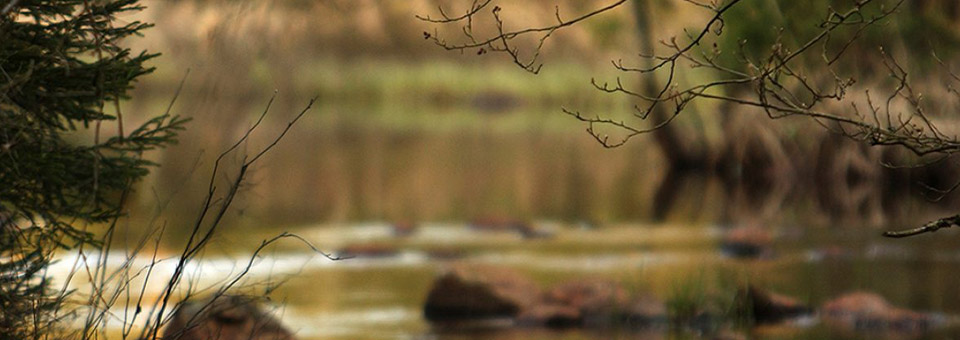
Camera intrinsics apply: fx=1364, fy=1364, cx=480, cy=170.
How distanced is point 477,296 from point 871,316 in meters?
2.27

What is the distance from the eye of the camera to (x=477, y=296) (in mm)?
8047

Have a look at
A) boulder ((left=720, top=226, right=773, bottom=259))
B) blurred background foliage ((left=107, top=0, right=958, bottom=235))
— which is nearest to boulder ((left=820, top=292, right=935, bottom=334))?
blurred background foliage ((left=107, top=0, right=958, bottom=235))

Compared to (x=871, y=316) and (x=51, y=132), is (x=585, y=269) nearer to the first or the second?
(x=871, y=316)

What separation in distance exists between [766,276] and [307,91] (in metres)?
38.4

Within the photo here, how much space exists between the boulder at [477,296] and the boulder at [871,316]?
1.73 meters

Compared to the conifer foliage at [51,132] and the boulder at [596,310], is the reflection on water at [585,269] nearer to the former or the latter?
the boulder at [596,310]

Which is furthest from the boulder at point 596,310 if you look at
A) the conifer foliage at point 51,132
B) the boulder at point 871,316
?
the conifer foliage at point 51,132

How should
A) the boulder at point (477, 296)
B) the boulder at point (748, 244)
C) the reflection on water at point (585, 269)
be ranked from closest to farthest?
1. the reflection on water at point (585, 269)
2. the boulder at point (477, 296)
3. the boulder at point (748, 244)

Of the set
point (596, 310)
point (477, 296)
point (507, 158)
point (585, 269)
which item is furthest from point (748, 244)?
point (507, 158)

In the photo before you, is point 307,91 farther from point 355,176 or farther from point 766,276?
point 766,276

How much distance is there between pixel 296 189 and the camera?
1803 cm

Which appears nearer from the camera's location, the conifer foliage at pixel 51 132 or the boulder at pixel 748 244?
the conifer foliage at pixel 51 132

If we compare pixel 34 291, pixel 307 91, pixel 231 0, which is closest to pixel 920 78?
pixel 231 0

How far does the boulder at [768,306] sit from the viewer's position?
7711mm
